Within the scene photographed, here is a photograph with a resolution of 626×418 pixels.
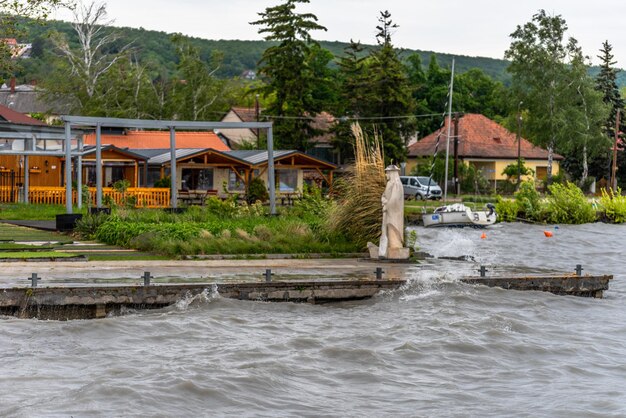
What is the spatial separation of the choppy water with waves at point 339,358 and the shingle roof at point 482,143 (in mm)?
66868

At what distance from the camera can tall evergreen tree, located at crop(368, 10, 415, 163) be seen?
79.9 metres

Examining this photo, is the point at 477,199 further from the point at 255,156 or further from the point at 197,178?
the point at 197,178

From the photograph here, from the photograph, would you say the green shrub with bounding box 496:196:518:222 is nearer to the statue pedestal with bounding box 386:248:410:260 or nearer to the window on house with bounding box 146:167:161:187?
the window on house with bounding box 146:167:161:187

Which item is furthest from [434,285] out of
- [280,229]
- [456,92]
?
[456,92]

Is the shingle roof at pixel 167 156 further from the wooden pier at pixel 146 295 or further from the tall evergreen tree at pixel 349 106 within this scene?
the wooden pier at pixel 146 295

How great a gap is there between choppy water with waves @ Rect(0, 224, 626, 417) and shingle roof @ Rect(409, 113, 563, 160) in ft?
219

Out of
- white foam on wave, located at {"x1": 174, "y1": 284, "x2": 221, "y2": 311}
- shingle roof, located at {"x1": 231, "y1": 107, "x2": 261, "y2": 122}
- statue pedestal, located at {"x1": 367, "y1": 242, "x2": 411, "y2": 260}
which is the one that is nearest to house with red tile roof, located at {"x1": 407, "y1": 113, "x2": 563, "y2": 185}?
shingle roof, located at {"x1": 231, "y1": 107, "x2": 261, "y2": 122}

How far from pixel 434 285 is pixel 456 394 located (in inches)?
326

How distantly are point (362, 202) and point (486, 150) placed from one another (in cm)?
6592

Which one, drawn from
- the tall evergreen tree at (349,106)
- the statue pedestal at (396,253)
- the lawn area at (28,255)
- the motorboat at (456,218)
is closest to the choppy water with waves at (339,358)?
the statue pedestal at (396,253)

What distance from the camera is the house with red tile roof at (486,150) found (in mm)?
93500

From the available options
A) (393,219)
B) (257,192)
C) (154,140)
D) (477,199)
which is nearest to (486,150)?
(477,199)

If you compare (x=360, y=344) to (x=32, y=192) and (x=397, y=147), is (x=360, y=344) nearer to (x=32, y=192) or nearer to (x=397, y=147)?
(x=32, y=192)

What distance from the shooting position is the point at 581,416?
54.7ft
